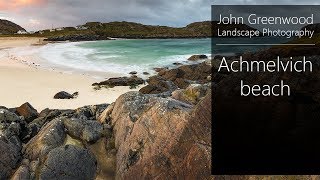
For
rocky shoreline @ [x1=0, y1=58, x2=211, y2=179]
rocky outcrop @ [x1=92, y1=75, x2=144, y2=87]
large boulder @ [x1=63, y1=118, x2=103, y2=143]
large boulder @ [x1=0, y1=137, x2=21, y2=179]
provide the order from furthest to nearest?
1. rocky outcrop @ [x1=92, y1=75, x2=144, y2=87]
2. large boulder @ [x1=63, y1=118, x2=103, y2=143]
3. large boulder @ [x1=0, y1=137, x2=21, y2=179]
4. rocky shoreline @ [x1=0, y1=58, x2=211, y2=179]

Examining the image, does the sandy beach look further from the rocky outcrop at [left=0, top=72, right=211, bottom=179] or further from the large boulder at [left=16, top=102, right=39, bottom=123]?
the rocky outcrop at [left=0, top=72, right=211, bottom=179]

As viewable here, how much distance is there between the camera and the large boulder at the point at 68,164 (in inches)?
437

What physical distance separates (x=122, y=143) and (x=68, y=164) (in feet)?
5.94

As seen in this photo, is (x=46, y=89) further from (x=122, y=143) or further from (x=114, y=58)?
(x=114, y=58)

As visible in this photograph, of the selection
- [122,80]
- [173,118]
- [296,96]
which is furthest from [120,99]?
[122,80]

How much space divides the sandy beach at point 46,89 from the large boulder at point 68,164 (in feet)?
38.9

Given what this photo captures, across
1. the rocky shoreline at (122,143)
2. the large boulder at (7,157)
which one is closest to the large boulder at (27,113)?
the rocky shoreline at (122,143)

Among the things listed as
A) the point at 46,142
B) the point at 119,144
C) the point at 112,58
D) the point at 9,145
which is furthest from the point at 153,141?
the point at 112,58

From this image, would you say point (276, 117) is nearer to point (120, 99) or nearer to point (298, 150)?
point (298, 150)

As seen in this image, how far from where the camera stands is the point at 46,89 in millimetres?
29141

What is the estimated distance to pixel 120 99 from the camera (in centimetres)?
1394

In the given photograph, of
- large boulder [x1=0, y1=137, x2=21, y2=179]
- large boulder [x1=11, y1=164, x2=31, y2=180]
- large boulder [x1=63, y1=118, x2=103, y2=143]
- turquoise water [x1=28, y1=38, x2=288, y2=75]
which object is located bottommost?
large boulder [x1=11, y1=164, x2=31, y2=180]

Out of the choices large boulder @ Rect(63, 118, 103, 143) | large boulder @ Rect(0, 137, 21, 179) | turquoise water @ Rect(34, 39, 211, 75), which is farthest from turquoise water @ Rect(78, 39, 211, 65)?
large boulder @ Rect(0, 137, 21, 179)

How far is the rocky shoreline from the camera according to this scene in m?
9.62
